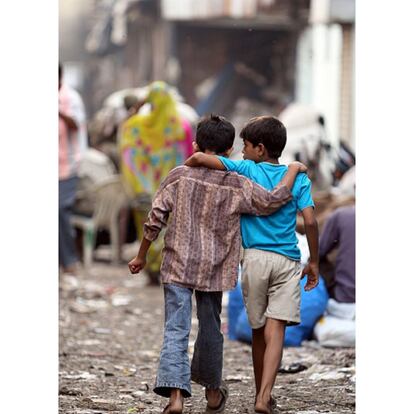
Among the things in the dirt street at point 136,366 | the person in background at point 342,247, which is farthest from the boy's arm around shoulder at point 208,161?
the person in background at point 342,247

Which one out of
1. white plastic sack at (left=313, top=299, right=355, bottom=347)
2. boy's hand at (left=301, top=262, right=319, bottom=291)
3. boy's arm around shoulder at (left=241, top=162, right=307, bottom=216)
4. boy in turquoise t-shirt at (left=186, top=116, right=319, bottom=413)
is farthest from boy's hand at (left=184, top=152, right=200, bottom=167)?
white plastic sack at (left=313, top=299, right=355, bottom=347)

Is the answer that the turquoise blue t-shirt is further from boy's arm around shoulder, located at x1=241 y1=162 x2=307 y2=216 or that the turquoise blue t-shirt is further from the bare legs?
the bare legs

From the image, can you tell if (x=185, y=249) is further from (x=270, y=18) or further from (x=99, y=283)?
(x=270, y=18)

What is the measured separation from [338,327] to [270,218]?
2436mm

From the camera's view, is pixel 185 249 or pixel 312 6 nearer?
pixel 185 249

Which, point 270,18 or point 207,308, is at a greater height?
point 270,18

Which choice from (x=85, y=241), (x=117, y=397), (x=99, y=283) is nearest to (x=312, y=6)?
(x=85, y=241)

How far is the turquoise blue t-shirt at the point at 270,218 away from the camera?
561 centimetres

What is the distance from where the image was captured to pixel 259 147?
18.6 feet

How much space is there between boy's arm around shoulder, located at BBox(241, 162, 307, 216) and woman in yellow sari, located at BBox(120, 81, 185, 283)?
551 centimetres

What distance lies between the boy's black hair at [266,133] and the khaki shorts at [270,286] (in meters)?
0.46

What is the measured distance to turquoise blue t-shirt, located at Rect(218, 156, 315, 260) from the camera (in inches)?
221
